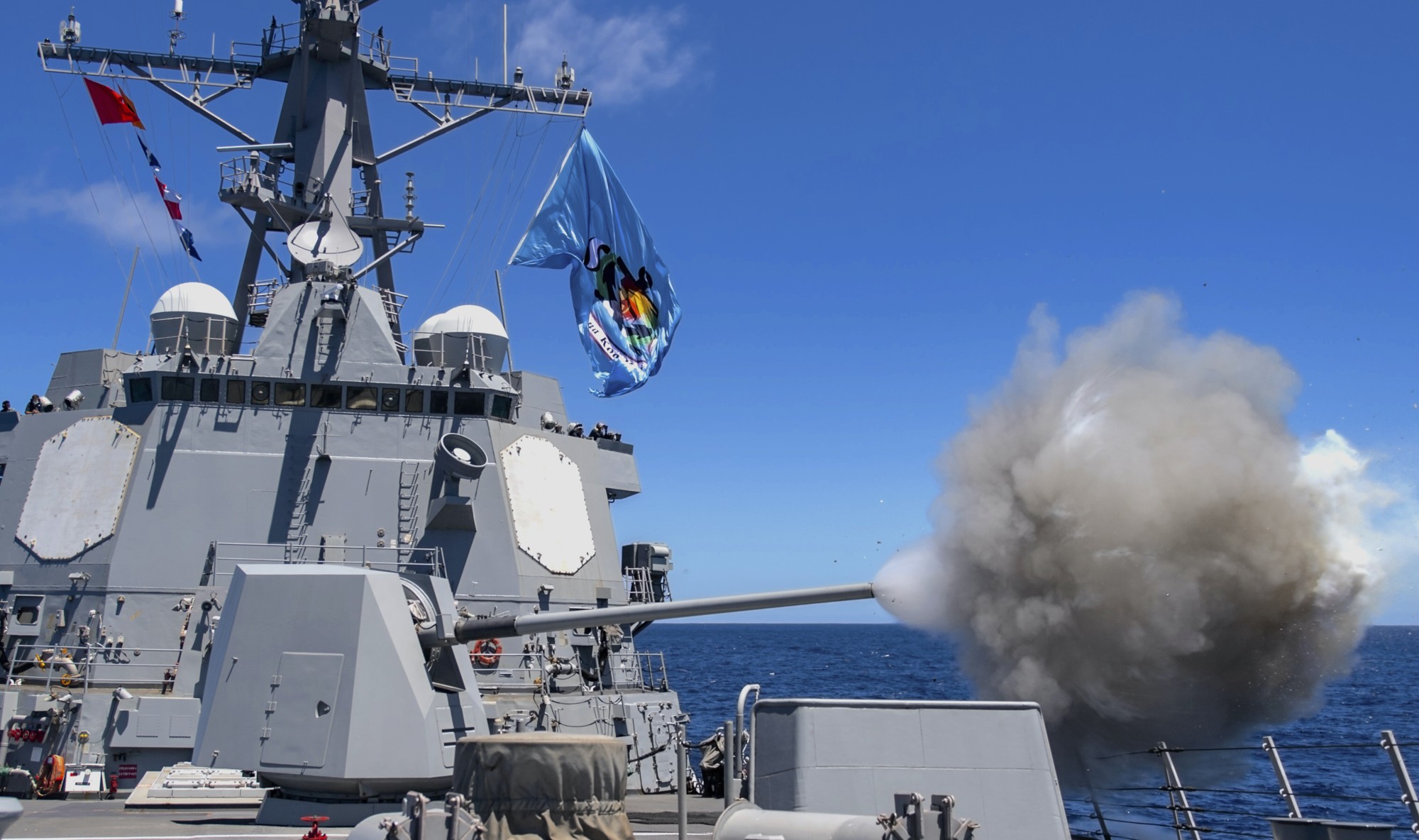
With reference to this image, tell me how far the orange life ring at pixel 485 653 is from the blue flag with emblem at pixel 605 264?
4.16 metres

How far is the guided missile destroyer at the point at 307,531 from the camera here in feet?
27.7

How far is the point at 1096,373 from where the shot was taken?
22.1 ft

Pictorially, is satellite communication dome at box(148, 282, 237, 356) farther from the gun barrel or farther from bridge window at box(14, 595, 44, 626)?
the gun barrel

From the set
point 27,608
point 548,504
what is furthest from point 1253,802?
point 27,608

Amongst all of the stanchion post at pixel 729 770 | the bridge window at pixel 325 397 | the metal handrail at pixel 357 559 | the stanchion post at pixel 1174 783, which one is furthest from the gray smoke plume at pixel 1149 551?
the bridge window at pixel 325 397

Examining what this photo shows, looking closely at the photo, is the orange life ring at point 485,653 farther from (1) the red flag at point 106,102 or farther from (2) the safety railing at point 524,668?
(1) the red flag at point 106,102

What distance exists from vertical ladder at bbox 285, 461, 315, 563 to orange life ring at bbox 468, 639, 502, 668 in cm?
203

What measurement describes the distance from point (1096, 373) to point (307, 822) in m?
5.99

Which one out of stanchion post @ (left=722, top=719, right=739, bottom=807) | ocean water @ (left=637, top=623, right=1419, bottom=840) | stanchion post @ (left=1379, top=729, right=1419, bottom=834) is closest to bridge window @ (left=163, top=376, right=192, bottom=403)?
ocean water @ (left=637, top=623, right=1419, bottom=840)

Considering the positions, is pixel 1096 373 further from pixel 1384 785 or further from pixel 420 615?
pixel 1384 785

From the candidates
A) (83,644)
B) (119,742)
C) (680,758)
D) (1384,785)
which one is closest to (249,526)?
(83,644)

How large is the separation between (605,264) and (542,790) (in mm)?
12088

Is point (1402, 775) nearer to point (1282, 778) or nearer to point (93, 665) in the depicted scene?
point (1282, 778)

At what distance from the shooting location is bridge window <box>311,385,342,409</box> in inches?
521
